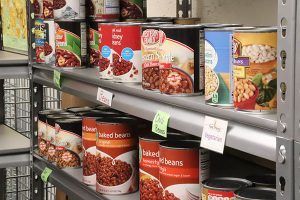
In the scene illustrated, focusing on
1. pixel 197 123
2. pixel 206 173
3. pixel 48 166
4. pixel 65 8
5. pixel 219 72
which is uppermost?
pixel 65 8

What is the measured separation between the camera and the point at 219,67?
135cm

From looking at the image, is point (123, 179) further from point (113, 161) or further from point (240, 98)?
point (240, 98)

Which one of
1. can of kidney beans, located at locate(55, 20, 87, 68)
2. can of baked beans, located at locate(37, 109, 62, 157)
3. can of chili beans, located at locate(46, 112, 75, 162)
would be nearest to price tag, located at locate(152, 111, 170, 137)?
can of kidney beans, located at locate(55, 20, 87, 68)

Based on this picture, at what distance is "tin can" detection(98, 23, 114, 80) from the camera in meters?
1.89

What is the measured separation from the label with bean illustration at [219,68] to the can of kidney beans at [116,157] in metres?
0.61

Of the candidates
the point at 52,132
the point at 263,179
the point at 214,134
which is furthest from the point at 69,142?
the point at 214,134

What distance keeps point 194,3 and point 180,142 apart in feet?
2.57

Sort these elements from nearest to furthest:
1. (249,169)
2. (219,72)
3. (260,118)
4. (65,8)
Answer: (260,118), (219,72), (249,169), (65,8)

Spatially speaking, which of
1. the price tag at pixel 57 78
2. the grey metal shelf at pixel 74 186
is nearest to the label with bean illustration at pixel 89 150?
Answer: the grey metal shelf at pixel 74 186

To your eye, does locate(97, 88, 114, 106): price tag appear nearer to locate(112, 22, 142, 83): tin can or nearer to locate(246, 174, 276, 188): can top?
locate(112, 22, 142, 83): tin can

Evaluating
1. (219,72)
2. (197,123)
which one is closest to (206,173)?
(197,123)

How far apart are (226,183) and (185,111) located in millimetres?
207

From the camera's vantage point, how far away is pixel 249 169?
6.31 feet

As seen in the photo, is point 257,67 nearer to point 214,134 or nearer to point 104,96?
point 214,134
